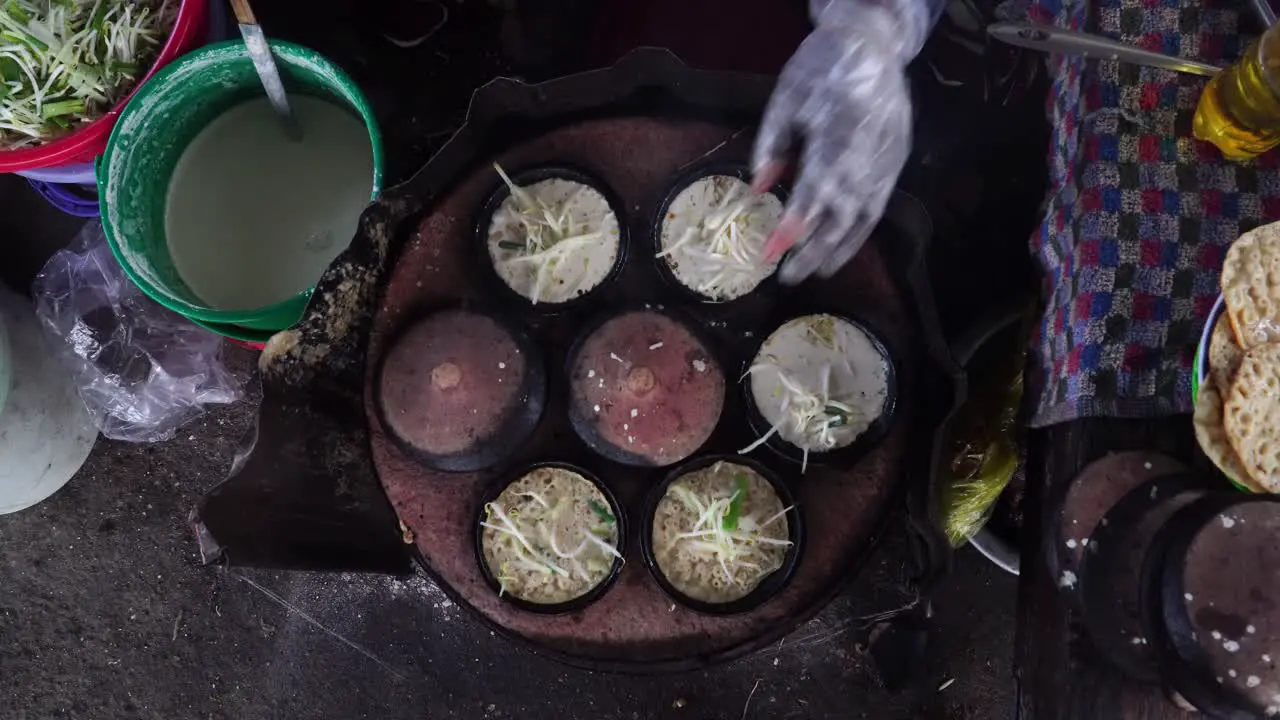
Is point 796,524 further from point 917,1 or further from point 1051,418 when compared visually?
point 917,1

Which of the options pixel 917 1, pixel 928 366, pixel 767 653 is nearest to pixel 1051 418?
pixel 928 366

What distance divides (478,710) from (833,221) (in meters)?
1.92

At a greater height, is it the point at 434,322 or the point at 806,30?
the point at 806,30

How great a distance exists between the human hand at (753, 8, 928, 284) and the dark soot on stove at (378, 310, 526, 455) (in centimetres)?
63

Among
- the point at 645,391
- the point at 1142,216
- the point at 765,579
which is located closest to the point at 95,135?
the point at 645,391

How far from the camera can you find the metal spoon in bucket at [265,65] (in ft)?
6.06

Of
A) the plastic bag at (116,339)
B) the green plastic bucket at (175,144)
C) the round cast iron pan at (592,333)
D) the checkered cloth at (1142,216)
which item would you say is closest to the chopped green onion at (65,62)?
the green plastic bucket at (175,144)

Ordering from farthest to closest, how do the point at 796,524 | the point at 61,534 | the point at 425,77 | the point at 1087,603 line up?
the point at 61,534 → the point at 425,77 → the point at 796,524 → the point at 1087,603

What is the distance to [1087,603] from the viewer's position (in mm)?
1562

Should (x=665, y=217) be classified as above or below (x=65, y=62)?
above

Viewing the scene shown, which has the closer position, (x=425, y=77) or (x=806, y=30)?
(x=806, y=30)

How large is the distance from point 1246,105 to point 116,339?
9.22 feet

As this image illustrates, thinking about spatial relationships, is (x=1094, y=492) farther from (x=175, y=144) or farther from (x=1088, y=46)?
(x=175, y=144)

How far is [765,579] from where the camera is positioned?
A: 6.26ft
